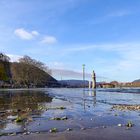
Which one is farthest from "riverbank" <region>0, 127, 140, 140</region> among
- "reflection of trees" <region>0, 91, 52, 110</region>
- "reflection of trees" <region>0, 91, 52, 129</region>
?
"reflection of trees" <region>0, 91, 52, 110</region>

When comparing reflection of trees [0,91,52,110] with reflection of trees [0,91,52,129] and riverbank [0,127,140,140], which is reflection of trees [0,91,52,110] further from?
riverbank [0,127,140,140]

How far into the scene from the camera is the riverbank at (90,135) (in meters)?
13.8

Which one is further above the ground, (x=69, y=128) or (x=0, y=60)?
(x=0, y=60)

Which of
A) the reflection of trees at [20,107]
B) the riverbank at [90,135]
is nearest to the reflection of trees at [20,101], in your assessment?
the reflection of trees at [20,107]

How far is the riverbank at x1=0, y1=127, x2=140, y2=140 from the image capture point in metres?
13.8

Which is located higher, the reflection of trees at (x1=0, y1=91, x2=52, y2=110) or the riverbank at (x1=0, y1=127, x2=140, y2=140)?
the reflection of trees at (x1=0, y1=91, x2=52, y2=110)

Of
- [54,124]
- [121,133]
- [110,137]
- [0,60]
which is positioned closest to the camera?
[110,137]

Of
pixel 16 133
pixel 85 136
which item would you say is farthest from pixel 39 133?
pixel 85 136

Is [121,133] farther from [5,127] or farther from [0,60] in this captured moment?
[0,60]

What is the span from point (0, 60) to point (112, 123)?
12846 centimetres

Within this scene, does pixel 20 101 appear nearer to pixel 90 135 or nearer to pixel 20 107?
pixel 20 107

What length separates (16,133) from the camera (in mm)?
15164

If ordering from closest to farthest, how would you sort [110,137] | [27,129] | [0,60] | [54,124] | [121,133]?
[110,137] → [121,133] → [27,129] → [54,124] → [0,60]

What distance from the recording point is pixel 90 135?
14477 mm
